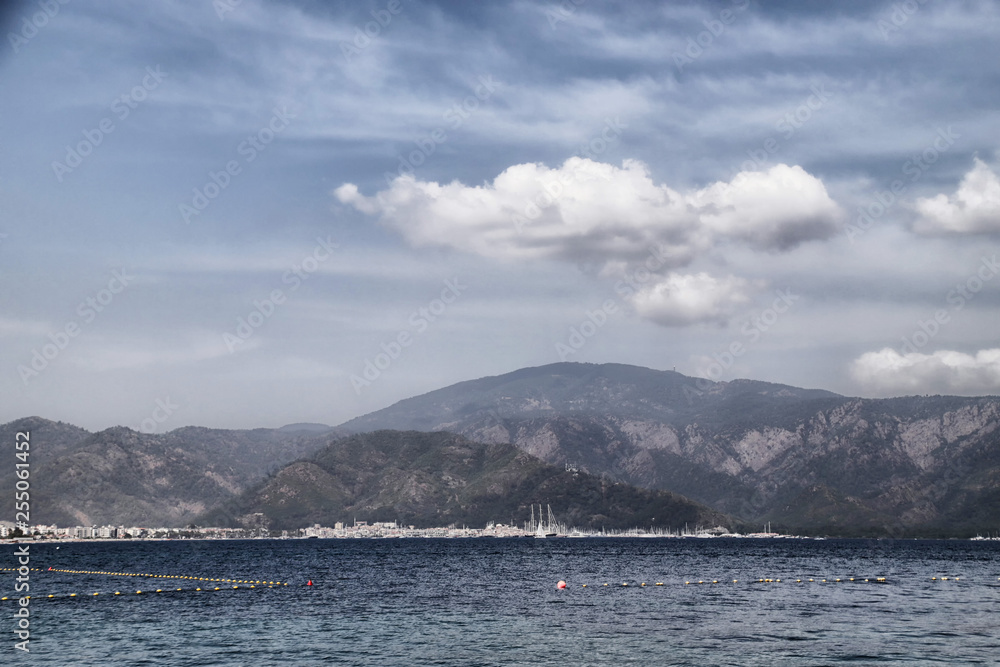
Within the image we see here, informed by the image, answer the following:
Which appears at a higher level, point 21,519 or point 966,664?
point 21,519

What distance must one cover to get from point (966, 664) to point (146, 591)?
112432 millimetres

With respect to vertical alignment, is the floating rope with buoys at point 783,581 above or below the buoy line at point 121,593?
below

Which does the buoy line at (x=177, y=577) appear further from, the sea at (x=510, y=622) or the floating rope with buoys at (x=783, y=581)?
the floating rope with buoys at (x=783, y=581)

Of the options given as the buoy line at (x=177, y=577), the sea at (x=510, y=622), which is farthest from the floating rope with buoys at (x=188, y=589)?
the sea at (x=510, y=622)

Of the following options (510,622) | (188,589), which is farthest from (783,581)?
(188,589)

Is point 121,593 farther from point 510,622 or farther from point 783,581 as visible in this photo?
point 783,581

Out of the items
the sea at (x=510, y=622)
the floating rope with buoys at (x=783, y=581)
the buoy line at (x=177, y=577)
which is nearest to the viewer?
the sea at (x=510, y=622)

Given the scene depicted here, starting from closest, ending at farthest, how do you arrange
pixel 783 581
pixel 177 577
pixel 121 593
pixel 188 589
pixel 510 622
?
pixel 510 622 < pixel 121 593 < pixel 188 589 < pixel 783 581 < pixel 177 577

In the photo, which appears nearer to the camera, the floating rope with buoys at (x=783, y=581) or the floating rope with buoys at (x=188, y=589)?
the floating rope with buoys at (x=188, y=589)

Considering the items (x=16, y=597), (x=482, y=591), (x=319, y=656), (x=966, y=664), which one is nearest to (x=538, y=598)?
(x=482, y=591)

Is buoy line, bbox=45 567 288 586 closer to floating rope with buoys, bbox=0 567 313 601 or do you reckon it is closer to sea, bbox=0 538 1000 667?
floating rope with buoys, bbox=0 567 313 601

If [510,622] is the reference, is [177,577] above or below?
below

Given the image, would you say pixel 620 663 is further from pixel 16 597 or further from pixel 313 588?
pixel 16 597

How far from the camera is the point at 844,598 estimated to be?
117 m
